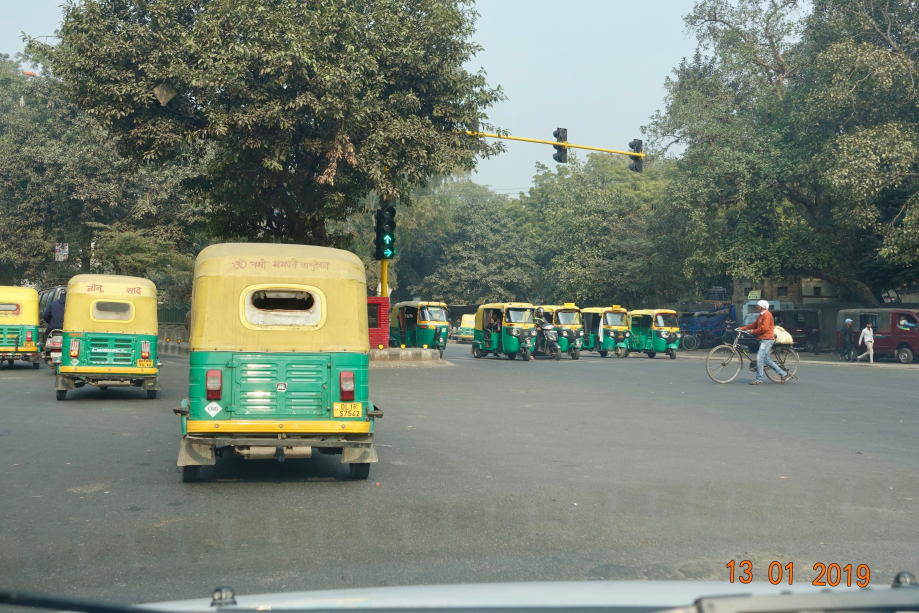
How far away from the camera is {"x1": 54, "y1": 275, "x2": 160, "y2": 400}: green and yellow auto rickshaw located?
593 inches

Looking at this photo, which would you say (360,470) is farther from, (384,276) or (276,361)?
(384,276)

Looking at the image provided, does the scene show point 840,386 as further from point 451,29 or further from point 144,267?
point 144,267

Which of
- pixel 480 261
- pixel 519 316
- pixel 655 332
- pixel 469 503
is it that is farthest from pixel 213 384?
pixel 480 261

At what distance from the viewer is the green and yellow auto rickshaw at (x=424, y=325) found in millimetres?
36062

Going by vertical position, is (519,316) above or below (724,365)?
above

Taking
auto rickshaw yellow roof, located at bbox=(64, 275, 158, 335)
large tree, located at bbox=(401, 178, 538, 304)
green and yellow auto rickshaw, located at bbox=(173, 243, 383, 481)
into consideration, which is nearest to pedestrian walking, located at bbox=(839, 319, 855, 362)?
auto rickshaw yellow roof, located at bbox=(64, 275, 158, 335)

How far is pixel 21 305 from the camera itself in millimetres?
23062

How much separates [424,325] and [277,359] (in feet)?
92.5

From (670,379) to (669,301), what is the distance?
31.6 m

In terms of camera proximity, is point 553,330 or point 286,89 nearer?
point 286,89

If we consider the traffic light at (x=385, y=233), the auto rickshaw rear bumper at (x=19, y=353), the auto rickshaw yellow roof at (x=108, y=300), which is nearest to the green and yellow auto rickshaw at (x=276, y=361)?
the auto rickshaw yellow roof at (x=108, y=300)

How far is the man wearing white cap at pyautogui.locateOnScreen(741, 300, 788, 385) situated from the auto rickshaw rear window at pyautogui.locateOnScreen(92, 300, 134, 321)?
502 inches

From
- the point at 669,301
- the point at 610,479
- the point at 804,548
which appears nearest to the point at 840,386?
the point at 610,479

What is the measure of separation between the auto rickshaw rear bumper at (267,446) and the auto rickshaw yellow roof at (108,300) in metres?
8.81
